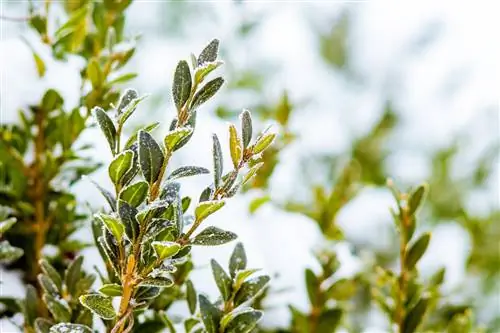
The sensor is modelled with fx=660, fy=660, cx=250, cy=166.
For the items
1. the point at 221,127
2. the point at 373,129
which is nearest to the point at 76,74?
the point at 221,127

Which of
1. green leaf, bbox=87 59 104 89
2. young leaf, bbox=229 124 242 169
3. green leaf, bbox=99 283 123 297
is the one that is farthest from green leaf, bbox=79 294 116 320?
green leaf, bbox=87 59 104 89

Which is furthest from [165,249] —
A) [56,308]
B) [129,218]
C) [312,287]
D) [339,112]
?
[339,112]

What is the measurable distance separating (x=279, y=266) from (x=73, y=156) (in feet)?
0.91

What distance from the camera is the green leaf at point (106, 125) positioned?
1.35 feet

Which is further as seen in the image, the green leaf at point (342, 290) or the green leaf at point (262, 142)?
the green leaf at point (342, 290)

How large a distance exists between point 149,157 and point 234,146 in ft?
0.19

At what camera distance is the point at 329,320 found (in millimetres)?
615

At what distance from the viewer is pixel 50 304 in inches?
18.6

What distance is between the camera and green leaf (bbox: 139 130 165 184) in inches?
15.6

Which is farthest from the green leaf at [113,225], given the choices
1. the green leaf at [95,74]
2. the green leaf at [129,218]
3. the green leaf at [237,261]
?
the green leaf at [95,74]

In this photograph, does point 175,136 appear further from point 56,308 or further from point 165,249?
point 56,308

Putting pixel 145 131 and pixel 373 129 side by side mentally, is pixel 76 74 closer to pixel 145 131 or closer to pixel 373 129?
pixel 145 131

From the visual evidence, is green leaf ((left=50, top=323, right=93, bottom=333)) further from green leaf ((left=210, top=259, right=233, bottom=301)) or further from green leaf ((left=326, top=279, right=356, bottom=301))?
green leaf ((left=326, top=279, right=356, bottom=301))

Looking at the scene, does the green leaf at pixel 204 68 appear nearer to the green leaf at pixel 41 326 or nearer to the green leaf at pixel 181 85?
the green leaf at pixel 181 85
